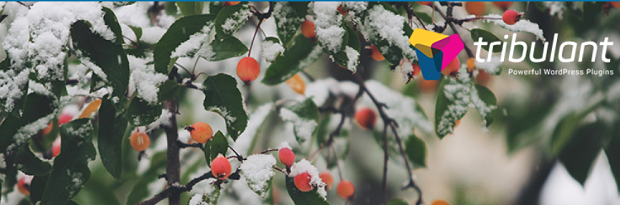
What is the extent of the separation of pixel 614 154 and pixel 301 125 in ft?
2.61

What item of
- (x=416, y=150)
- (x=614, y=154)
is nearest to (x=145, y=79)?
(x=416, y=150)

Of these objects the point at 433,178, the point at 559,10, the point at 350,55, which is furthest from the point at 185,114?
the point at 433,178

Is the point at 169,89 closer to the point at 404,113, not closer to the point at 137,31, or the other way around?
the point at 137,31

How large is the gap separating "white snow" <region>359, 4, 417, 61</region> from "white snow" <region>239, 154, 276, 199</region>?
7.9 inches

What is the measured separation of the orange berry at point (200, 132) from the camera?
52cm

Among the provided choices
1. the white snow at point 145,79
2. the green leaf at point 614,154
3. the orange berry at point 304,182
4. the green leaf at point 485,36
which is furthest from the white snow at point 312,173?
the green leaf at point 614,154

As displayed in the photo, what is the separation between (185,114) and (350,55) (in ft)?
3.30

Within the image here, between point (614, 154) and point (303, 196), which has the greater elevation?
point (303, 196)

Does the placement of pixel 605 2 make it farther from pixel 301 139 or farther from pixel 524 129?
pixel 301 139

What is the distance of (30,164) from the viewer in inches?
20.9

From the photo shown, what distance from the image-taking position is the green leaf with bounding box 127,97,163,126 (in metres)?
0.43

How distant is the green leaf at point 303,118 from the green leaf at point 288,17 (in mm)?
284

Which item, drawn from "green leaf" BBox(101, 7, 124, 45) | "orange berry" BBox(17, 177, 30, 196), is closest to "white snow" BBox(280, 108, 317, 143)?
"green leaf" BBox(101, 7, 124, 45)

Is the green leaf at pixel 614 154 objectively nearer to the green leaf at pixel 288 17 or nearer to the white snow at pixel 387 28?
the white snow at pixel 387 28
